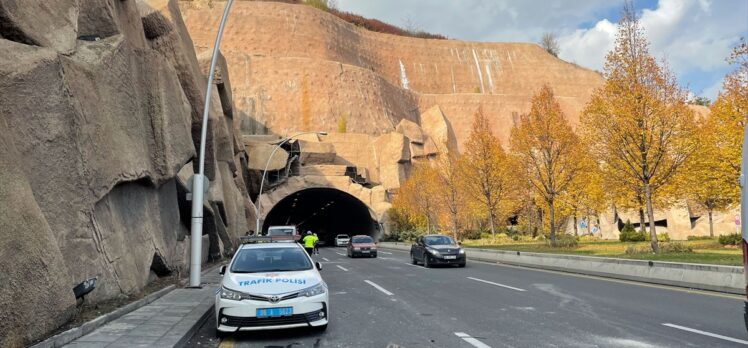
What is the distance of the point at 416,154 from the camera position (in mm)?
70438

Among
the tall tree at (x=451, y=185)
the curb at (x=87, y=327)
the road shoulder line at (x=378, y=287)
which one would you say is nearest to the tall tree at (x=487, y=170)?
the tall tree at (x=451, y=185)

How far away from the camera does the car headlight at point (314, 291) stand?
24.8ft

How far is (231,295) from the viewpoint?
293 inches

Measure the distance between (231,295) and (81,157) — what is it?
4218mm

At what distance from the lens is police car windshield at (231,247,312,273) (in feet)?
28.2

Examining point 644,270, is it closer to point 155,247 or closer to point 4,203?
point 155,247

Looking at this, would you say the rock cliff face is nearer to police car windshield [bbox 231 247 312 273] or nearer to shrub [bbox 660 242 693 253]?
police car windshield [bbox 231 247 312 273]

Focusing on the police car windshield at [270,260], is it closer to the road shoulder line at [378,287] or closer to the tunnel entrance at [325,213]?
the road shoulder line at [378,287]

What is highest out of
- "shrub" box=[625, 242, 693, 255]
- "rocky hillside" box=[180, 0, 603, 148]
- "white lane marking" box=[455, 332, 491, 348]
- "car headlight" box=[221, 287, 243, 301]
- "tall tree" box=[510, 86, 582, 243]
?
"rocky hillside" box=[180, 0, 603, 148]

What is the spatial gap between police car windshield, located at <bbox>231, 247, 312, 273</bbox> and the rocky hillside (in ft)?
204

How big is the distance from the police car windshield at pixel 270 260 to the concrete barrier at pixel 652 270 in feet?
34.1

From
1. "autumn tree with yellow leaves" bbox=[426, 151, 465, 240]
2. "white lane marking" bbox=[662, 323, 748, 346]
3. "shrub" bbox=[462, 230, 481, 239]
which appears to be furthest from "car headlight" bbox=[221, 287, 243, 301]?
"shrub" bbox=[462, 230, 481, 239]

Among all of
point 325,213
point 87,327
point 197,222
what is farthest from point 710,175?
point 325,213

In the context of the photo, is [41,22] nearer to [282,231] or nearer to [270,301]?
[270,301]
